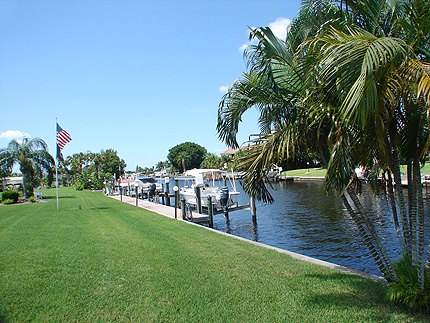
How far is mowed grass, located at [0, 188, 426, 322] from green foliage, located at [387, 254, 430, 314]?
18cm

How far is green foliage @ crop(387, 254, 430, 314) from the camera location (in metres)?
4.89

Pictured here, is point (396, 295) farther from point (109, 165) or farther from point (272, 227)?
point (109, 165)

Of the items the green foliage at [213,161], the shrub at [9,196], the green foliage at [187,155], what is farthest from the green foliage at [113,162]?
the shrub at [9,196]

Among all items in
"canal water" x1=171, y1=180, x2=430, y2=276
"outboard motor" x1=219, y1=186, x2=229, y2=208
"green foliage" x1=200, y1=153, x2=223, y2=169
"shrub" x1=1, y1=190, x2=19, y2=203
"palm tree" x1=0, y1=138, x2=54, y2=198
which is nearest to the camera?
"canal water" x1=171, y1=180, x2=430, y2=276

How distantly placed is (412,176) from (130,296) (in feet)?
16.8

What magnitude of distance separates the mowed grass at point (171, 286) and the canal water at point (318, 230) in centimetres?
383

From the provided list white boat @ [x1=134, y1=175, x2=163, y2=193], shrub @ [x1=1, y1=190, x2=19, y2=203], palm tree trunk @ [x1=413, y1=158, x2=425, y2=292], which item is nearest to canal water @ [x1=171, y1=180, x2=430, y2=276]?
palm tree trunk @ [x1=413, y1=158, x2=425, y2=292]

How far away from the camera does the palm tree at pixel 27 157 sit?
97.5 ft

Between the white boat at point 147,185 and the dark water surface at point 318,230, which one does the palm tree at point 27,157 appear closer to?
the white boat at point 147,185

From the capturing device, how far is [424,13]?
15.9 ft

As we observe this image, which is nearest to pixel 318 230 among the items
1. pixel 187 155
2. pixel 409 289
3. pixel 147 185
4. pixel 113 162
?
pixel 409 289

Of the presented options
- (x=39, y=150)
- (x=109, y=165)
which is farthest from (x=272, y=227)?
(x=109, y=165)

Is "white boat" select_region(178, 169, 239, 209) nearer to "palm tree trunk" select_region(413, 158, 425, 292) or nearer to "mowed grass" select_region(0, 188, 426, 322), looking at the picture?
"mowed grass" select_region(0, 188, 426, 322)

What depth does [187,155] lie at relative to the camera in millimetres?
149125
